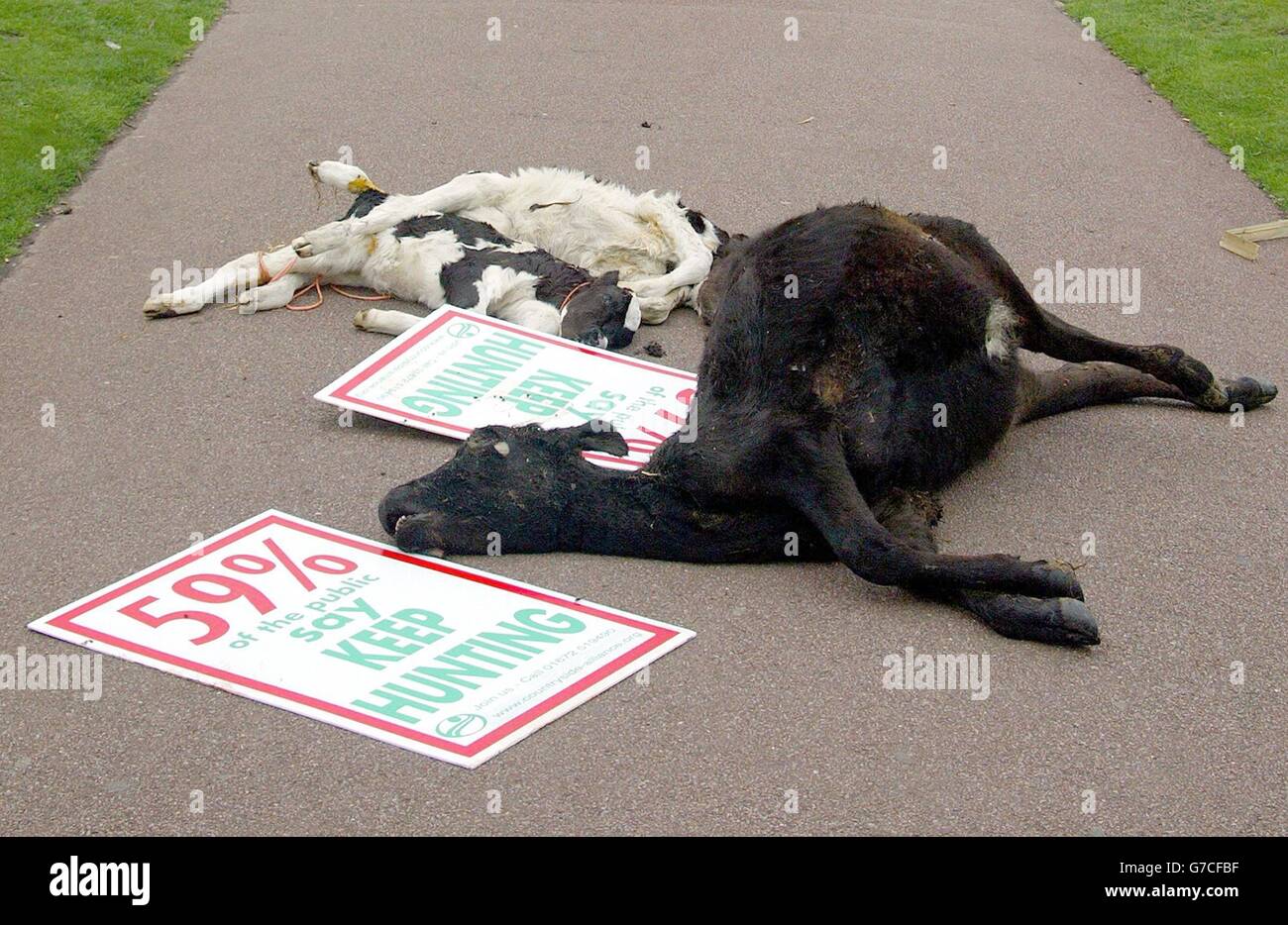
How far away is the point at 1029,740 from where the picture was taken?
3855 millimetres

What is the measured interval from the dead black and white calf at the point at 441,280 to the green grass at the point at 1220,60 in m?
4.30

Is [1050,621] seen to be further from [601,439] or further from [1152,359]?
[1152,359]

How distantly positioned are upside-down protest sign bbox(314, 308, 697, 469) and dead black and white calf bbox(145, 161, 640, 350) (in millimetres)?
202

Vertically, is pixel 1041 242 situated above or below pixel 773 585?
above

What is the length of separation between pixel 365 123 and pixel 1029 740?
23.1ft

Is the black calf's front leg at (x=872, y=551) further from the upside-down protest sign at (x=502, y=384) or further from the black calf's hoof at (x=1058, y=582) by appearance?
the upside-down protest sign at (x=502, y=384)

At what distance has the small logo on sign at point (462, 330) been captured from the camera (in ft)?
20.8

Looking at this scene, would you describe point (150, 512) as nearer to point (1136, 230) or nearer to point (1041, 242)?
point (1041, 242)

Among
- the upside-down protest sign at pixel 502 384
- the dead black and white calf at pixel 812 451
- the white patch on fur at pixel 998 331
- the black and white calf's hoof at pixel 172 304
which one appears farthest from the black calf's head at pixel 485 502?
the black and white calf's hoof at pixel 172 304

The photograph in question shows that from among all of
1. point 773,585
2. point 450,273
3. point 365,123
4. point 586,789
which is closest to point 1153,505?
point 773,585

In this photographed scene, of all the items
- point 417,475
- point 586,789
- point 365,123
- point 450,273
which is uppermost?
point 365,123

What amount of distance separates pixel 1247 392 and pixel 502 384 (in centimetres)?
300

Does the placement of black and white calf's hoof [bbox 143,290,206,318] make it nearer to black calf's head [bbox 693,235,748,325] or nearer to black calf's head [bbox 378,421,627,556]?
black calf's head [bbox 693,235,748,325]

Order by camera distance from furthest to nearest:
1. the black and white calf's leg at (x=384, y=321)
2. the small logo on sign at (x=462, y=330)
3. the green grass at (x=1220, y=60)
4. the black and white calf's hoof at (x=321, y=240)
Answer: the green grass at (x=1220, y=60) → the black and white calf's hoof at (x=321, y=240) → the black and white calf's leg at (x=384, y=321) → the small logo on sign at (x=462, y=330)
